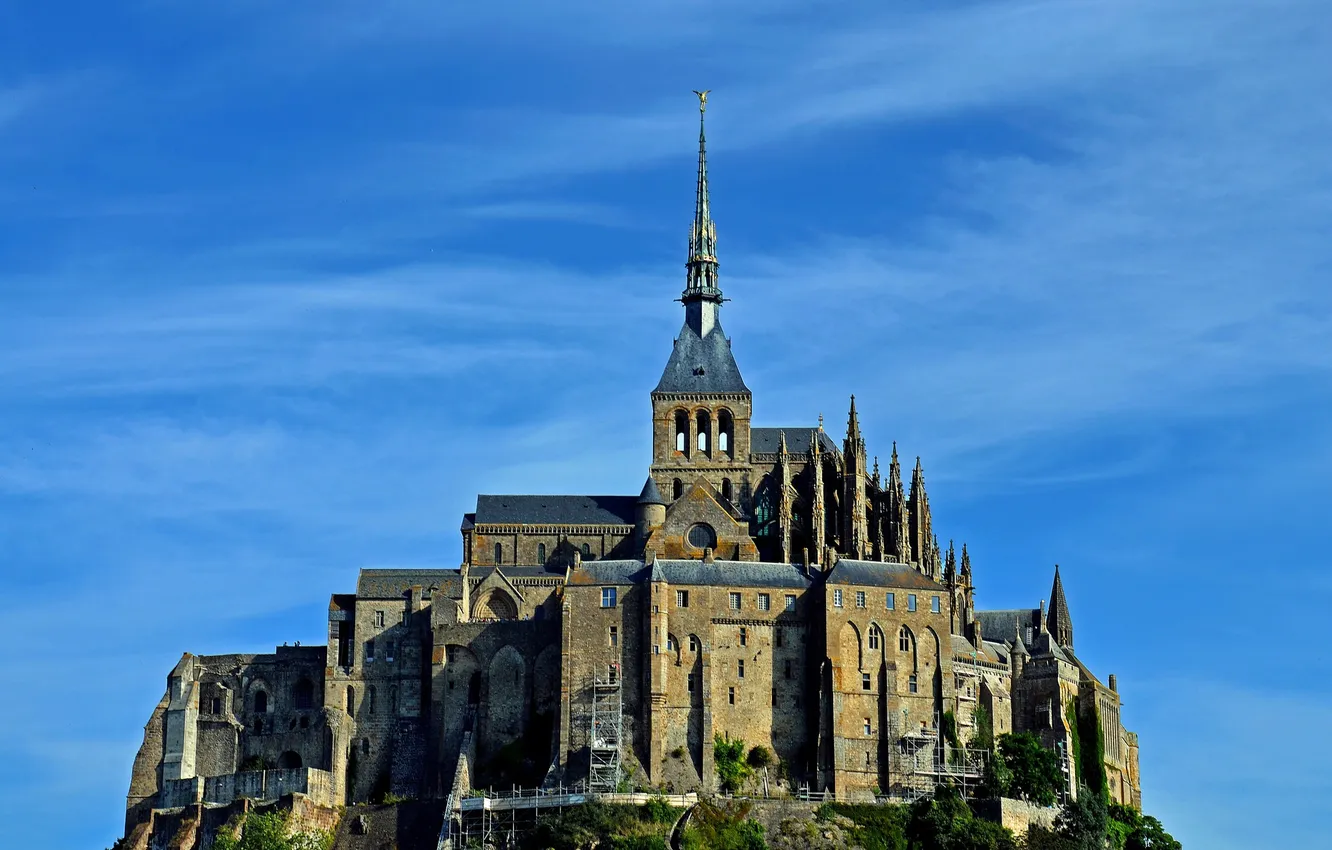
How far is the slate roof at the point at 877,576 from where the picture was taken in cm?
14350

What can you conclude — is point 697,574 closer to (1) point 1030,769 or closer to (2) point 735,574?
(2) point 735,574

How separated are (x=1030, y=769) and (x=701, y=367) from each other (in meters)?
35.9

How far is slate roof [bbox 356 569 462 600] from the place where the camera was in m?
150

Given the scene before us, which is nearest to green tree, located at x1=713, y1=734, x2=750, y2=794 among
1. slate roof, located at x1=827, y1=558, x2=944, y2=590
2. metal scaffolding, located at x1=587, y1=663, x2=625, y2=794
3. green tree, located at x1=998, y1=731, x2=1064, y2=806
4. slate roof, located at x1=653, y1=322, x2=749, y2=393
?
metal scaffolding, located at x1=587, y1=663, x2=625, y2=794

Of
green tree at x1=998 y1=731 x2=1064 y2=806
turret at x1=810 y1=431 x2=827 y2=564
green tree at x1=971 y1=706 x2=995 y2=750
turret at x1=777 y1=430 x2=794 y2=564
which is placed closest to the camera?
green tree at x1=998 y1=731 x2=1064 y2=806

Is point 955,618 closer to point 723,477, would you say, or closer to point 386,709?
point 723,477

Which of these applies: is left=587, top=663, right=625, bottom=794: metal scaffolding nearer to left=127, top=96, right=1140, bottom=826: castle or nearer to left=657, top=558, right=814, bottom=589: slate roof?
left=127, top=96, right=1140, bottom=826: castle

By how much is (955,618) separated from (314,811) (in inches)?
1463

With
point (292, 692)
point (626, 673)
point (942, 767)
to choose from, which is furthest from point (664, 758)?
point (292, 692)

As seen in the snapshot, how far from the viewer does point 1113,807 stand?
14488cm

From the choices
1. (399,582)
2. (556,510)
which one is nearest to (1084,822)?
(556,510)

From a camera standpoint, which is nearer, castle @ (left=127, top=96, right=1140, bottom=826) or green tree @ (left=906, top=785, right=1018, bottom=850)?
green tree @ (left=906, top=785, right=1018, bottom=850)

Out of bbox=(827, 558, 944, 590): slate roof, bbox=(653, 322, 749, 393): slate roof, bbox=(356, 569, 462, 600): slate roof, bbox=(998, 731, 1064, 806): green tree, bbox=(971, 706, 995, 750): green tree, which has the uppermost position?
bbox=(653, 322, 749, 393): slate roof

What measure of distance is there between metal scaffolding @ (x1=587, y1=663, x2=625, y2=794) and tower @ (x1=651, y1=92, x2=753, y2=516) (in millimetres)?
19427
